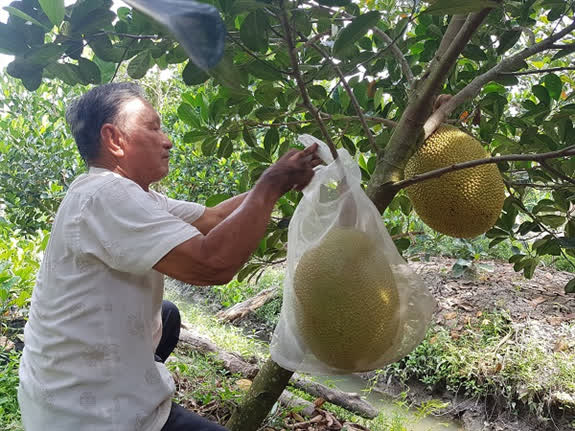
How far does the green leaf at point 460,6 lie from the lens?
25.2 inches

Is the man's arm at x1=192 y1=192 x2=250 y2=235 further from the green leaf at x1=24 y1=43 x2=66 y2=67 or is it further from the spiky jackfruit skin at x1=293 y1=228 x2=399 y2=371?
the green leaf at x1=24 y1=43 x2=66 y2=67

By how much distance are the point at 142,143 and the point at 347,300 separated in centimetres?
Answer: 53

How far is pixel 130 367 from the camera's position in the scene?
3.16ft

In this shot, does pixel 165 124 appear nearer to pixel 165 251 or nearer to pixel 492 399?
pixel 492 399

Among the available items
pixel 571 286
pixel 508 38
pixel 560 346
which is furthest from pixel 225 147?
pixel 560 346

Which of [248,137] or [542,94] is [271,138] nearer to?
[248,137]

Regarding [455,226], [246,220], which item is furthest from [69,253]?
[455,226]

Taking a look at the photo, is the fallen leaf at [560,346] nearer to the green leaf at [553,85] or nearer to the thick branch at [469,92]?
the green leaf at [553,85]

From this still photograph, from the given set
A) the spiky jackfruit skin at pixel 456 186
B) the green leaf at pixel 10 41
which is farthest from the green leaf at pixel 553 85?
the green leaf at pixel 10 41

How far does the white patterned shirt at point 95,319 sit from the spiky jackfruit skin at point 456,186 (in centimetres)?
52

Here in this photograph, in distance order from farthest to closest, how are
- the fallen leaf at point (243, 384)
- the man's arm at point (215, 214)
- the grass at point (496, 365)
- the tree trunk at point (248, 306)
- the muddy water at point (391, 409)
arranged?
the tree trunk at point (248, 306) → the grass at point (496, 365) → the muddy water at point (391, 409) → the fallen leaf at point (243, 384) → the man's arm at point (215, 214)

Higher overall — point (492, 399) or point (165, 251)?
point (165, 251)

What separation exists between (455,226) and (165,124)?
188 inches

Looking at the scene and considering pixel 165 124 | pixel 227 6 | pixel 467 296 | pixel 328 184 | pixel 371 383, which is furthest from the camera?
pixel 165 124
